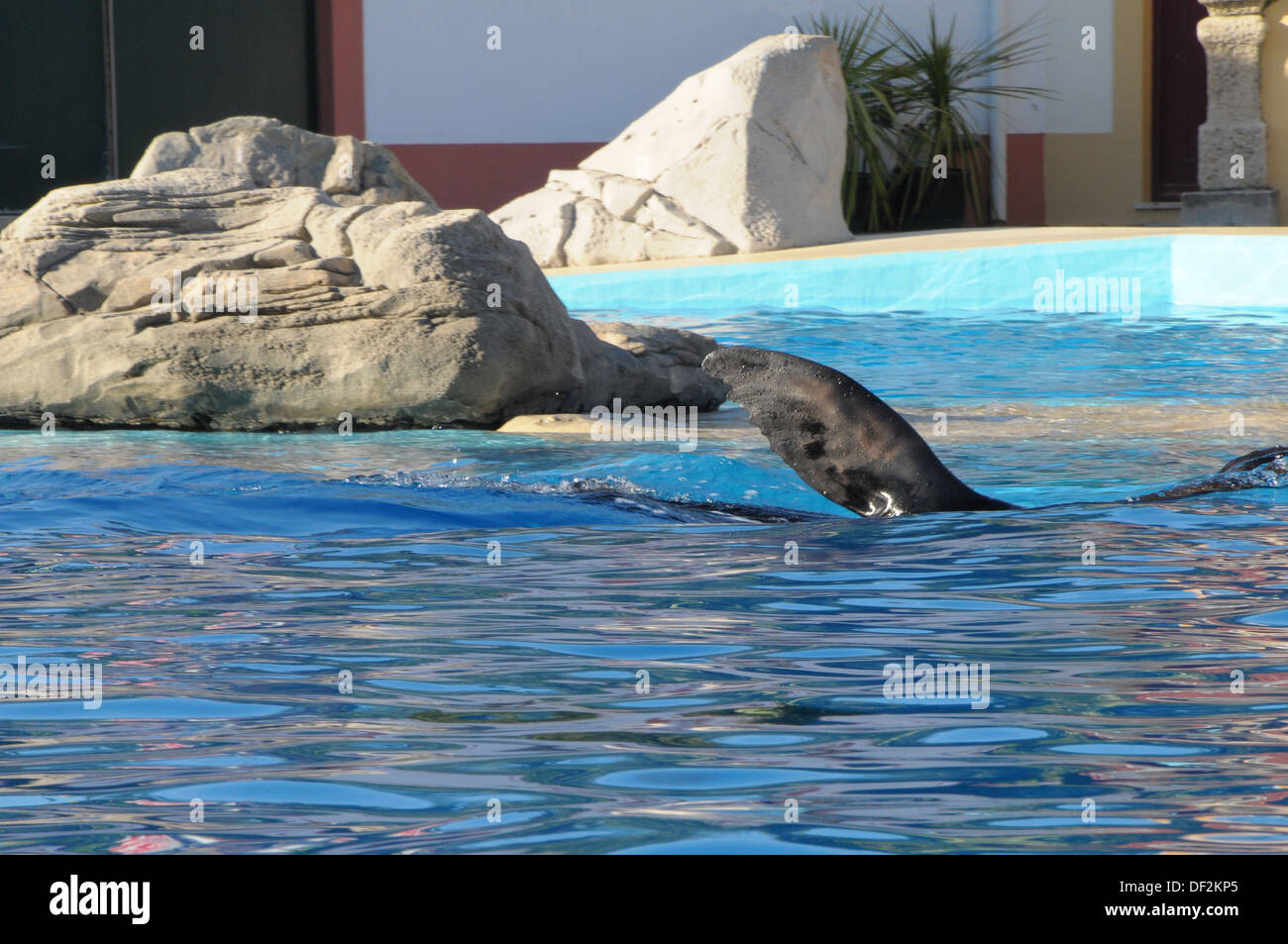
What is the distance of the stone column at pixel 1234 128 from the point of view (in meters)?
13.1

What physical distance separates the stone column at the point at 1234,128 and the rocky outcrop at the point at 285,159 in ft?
25.2

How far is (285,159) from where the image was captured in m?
8.05

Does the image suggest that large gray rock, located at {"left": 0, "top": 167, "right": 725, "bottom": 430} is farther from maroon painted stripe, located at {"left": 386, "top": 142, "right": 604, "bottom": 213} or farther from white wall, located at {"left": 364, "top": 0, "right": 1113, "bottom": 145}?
white wall, located at {"left": 364, "top": 0, "right": 1113, "bottom": 145}

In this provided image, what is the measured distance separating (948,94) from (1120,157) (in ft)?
5.78

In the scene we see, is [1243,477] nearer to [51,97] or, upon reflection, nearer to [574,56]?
[574,56]

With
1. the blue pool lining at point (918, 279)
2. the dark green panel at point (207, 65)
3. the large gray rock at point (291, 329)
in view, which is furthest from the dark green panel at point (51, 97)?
the large gray rock at point (291, 329)

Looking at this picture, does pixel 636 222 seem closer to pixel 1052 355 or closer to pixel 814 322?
pixel 814 322

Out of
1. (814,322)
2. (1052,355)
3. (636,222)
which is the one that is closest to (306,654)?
(1052,355)

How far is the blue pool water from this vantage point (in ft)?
5.71

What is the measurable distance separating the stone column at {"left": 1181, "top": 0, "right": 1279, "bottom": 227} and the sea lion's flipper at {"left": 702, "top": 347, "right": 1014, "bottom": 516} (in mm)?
10243
